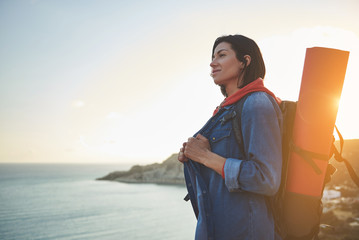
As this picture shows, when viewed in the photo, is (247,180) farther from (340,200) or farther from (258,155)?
(340,200)

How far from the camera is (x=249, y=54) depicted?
75.6 inches

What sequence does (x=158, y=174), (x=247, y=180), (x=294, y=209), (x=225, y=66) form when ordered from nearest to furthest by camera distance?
(x=247, y=180) → (x=294, y=209) → (x=225, y=66) → (x=158, y=174)

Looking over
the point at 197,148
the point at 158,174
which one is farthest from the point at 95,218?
the point at 158,174

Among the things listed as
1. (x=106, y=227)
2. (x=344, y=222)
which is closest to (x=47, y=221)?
(x=106, y=227)

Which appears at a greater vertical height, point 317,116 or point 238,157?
point 317,116

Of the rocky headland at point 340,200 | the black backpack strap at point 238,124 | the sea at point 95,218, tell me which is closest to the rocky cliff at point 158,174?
the rocky headland at point 340,200

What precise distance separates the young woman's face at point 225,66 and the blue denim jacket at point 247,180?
1.00 feet

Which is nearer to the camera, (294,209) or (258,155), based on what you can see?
(258,155)

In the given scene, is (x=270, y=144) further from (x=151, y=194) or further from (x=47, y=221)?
(x=151, y=194)

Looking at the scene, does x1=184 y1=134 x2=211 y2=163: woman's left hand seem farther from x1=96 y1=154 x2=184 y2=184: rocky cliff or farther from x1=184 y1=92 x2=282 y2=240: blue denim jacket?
x1=96 y1=154 x2=184 y2=184: rocky cliff

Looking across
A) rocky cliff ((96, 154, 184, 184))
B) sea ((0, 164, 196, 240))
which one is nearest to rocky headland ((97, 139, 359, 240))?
rocky cliff ((96, 154, 184, 184))

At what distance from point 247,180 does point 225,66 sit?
34.5 inches

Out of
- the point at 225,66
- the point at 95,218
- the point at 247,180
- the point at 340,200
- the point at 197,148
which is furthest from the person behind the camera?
the point at 95,218

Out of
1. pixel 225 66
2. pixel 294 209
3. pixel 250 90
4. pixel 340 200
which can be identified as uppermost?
pixel 225 66
